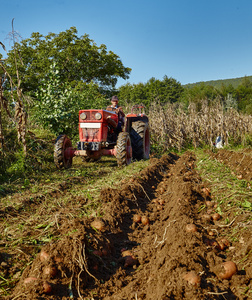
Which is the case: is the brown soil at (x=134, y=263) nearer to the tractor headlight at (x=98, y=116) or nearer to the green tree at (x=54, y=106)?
the tractor headlight at (x=98, y=116)

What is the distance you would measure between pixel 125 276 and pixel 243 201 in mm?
1997

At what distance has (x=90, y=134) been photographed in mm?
6566

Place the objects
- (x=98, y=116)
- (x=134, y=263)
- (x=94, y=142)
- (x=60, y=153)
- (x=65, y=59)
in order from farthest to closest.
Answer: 1. (x=65, y=59)
2. (x=98, y=116)
3. (x=94, y=142)
4. (x=60, y=153)
5. (x=134, y=263)

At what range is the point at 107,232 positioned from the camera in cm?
273

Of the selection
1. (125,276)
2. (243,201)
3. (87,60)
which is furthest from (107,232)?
(87,60)

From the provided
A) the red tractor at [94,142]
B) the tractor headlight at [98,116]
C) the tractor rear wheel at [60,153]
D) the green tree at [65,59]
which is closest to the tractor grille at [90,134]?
the red tractor at [94,142]

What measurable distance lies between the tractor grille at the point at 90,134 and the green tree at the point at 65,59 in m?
18.9

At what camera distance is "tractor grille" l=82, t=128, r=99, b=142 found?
6527 millimetres

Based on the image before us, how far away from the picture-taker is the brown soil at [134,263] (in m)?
1.76

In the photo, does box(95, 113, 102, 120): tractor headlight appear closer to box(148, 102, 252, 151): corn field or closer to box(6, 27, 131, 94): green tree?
box(148, 102, 252, 151): corn field

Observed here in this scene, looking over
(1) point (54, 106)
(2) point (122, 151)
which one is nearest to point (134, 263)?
(2) point (122, 151)

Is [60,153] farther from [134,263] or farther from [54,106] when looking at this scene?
[134,263]

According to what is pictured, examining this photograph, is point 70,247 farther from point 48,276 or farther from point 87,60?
point 87,60

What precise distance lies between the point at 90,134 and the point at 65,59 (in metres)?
21.9
